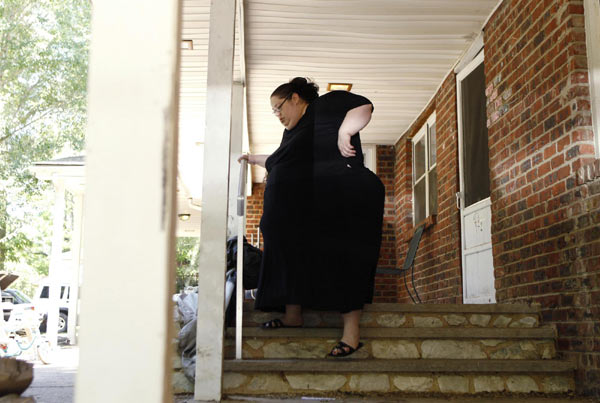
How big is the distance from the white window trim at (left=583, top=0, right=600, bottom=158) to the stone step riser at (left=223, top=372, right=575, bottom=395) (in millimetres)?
1303

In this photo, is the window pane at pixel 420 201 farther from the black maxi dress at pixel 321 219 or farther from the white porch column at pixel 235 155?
the black maxi dress at pixel 321 219

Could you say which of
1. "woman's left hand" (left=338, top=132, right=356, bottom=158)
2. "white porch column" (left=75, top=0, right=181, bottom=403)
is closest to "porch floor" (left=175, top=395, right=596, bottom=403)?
"woman's left hand" (left=338, top=132, right=356, bottom=158)

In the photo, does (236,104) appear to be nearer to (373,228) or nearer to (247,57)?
(247,57)

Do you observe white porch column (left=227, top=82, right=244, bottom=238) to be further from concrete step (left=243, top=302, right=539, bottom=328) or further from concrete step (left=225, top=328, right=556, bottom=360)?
concrete step (left=225, top=328, right=556, bottom=360)

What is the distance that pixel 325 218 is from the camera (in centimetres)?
351

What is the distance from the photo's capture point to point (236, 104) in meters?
5.35

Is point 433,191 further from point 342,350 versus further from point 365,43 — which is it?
point 342,350

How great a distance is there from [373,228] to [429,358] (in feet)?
2.82

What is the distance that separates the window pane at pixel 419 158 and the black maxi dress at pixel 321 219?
4.06 m

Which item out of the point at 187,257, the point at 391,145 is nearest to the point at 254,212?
the point at 391,145

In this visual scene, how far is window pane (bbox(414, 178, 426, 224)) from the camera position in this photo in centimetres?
757

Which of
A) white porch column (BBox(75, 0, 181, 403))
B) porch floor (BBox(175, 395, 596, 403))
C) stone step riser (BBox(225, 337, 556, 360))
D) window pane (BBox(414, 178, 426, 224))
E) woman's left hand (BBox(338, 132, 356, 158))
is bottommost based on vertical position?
porch floor (BBox(175, 395, 596, 403))

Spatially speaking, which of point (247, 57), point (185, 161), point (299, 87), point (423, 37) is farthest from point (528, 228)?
point (185, 161)

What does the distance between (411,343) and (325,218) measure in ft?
3.07
